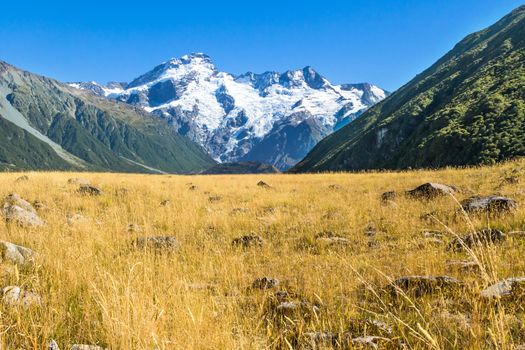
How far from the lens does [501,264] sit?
5625 mm

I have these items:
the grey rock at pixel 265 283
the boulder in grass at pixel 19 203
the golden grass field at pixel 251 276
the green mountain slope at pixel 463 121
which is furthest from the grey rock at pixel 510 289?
the green mountain slope at pixel 463 121

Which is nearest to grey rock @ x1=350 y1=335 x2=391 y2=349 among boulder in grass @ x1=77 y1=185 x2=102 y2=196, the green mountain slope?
boulder in grass @ x1=77 y1=185 x2=102 y2=196

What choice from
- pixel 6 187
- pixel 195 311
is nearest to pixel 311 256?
pixel 195 311

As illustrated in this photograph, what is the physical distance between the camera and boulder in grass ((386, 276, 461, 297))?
4934 mm

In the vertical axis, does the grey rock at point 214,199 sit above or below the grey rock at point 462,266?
above

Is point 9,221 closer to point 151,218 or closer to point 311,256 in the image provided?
point 151,218

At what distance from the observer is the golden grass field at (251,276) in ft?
12.0

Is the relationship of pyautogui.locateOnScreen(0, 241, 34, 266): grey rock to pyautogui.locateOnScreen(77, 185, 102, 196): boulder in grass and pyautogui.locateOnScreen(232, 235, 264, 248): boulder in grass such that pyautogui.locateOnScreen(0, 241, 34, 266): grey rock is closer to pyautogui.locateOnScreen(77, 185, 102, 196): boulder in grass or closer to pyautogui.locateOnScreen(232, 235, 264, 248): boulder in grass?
pyautogui.locateOnScreen(232, 235, 264, 248): boulder in grass

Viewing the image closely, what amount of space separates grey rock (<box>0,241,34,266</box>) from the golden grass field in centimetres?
24

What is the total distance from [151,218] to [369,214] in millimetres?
6519

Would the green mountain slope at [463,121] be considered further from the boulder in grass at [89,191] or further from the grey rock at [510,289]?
the grey rock at [510,289]

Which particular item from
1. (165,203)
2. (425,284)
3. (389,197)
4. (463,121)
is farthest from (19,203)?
(463,121)

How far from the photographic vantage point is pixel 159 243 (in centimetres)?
827

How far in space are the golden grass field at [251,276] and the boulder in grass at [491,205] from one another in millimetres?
523
